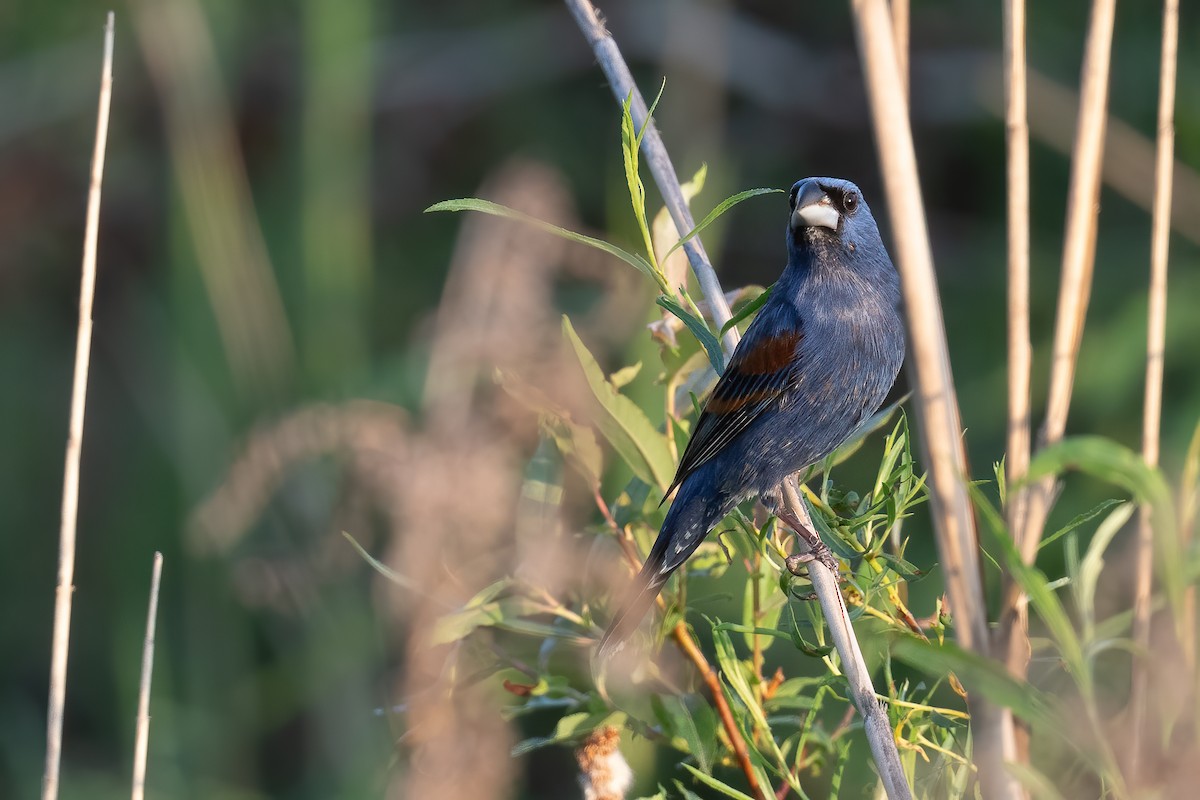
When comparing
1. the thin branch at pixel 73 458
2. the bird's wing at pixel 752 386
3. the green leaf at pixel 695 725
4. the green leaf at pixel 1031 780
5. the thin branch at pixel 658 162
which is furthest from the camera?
the bird's wing at pixel 752 386

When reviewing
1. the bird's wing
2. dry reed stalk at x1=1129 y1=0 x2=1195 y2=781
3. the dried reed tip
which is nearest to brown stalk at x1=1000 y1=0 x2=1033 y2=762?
dry reed stalk at x1=1129 y1=0 x2=1195 y2=781

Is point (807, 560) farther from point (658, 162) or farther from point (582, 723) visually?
point (658, 162)

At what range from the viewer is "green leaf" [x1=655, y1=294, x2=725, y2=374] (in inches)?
57.6

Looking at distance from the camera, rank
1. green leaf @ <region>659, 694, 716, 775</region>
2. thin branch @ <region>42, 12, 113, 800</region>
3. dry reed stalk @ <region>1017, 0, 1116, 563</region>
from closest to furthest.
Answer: dry reed stalk @ <region>1017, 0, 1116, 563</region>, green leaf @ <region>659, 694, 716, 775</region>, thin branch @ <region>42, 12, 113, 800</region>

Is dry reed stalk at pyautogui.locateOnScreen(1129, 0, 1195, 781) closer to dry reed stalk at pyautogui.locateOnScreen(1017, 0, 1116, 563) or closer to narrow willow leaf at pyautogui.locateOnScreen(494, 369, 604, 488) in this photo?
dry reed stalk at pyautogui.locateOnScreen(1017, 0, 1116, 563)

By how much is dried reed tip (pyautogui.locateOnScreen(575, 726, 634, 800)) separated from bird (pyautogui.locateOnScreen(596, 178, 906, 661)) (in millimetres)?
739

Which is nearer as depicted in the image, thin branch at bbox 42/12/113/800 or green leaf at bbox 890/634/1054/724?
green leaf at bbox 890/634/1054/724

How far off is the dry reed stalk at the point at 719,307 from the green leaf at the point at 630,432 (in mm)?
163

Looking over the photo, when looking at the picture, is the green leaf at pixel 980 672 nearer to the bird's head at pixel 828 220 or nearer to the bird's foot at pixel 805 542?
the bird's foot at pixel 805 542

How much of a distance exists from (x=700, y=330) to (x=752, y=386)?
795 mm

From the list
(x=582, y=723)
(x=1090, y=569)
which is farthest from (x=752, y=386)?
(x=1090, y=569)

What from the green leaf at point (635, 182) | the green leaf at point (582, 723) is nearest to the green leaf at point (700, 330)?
the green leaf at point (635, 182)

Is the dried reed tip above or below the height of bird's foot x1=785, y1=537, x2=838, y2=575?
below

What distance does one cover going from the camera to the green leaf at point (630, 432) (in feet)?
5.29
